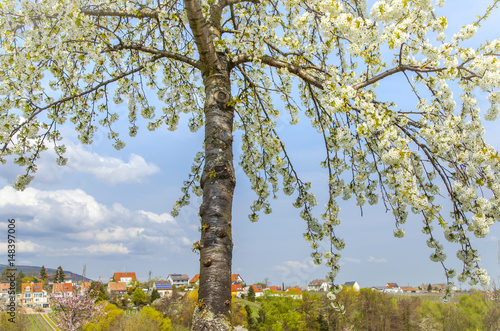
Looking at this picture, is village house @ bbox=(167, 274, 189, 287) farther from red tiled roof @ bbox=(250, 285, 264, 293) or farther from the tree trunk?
the tree trunk

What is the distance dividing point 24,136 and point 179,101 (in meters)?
3.05

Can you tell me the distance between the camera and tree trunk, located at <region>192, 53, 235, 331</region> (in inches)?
136

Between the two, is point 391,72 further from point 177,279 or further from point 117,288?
point 177,279

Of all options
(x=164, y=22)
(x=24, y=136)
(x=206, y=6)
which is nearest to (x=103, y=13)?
(x=164, y=22)

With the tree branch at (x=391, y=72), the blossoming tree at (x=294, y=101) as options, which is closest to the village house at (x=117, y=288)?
the blossoming tree at (x=294, y=101)

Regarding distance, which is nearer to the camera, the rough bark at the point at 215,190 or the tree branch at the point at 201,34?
the rough bark at the point at 215,190

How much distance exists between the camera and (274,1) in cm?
Result: 591

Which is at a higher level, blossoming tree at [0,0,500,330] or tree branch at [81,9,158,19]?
tree branch at [81,9,158,19]

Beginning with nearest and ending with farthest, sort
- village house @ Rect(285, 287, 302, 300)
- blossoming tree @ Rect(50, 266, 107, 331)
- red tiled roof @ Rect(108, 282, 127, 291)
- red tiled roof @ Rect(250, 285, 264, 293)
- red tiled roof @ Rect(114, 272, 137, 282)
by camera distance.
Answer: blossoming tree @ Rect(50, 266, 107, 331) < village house @ Rect(285, 287, 302, 300) < red tiled roof @ Rect(108, 282, 127, 291) < red tiled roof @ Rect(250, 285, 264, 293) < red tiled roof @ Rect(114, 272, 137, 282)

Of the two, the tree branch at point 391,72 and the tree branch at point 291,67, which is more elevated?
the tree branch at point 291,67

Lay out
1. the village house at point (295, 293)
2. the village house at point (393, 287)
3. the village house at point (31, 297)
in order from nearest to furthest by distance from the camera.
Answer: the village house at point (31, 297) → the village house at point (295, 293) → the village house at point (393, 287)

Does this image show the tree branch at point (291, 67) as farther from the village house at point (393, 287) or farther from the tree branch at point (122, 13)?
the village house at point (393, 287)

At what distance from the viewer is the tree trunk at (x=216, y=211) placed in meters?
3.47

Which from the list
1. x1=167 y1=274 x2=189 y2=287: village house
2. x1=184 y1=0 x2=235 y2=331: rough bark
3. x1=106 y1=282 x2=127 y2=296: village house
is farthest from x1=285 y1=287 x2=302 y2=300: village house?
x1=184 y1=0 x2=235 y2=331: rough bark
